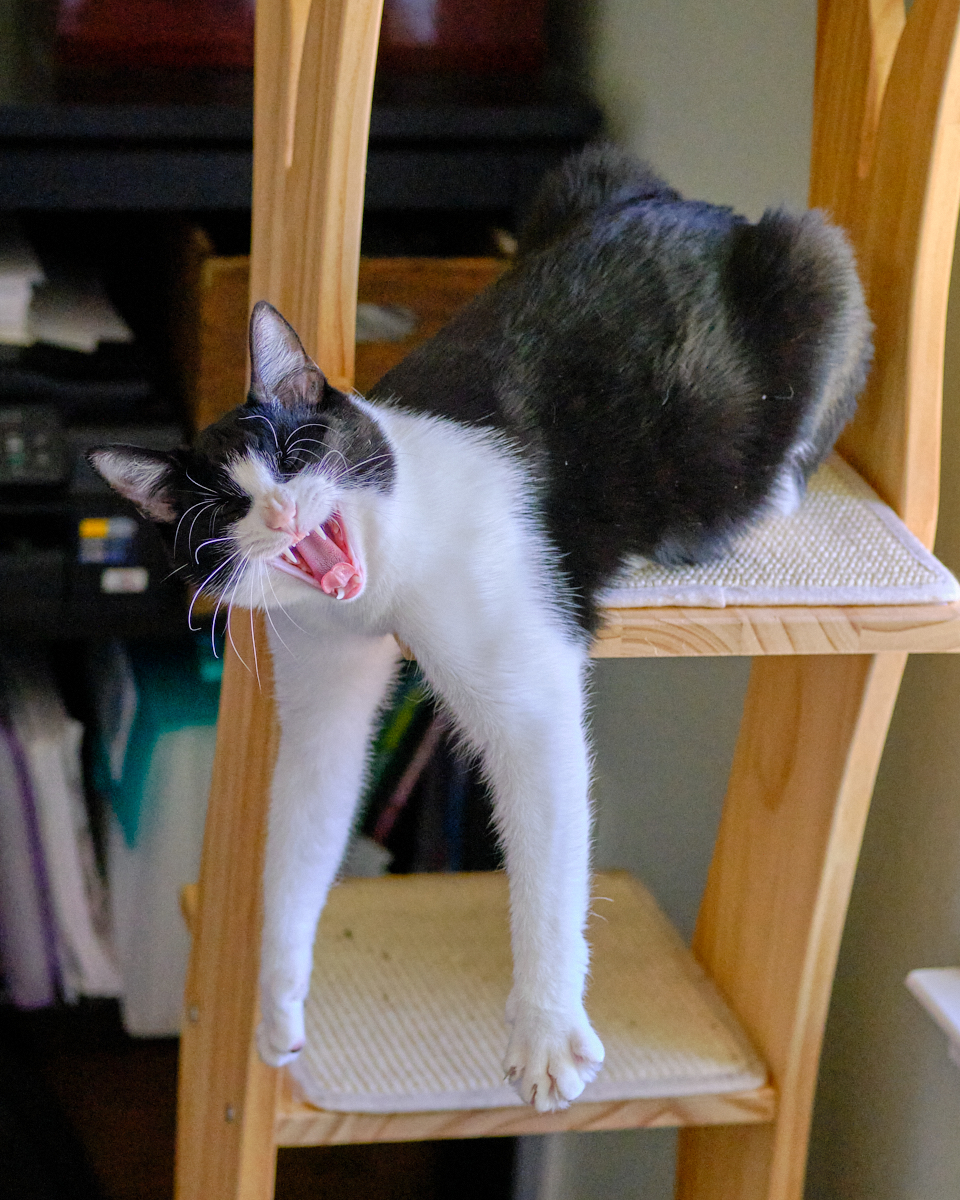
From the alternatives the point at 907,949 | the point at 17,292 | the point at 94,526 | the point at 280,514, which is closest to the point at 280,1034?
the point at 280,514

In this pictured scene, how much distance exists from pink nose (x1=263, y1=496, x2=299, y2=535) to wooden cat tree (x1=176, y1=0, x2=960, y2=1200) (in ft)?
0.41

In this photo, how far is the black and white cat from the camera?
58 centimetres

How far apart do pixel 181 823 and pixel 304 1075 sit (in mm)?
535

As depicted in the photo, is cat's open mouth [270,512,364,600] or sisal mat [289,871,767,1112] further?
sisal mat [289,871,767,1112]

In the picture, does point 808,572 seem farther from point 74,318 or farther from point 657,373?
point 74,318

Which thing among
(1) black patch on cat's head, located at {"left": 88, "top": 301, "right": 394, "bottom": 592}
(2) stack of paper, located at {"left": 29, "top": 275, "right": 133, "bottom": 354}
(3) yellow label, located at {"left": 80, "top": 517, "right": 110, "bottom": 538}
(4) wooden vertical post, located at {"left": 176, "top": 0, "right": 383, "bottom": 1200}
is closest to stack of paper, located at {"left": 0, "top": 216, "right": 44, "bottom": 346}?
(2) stack of paper, located at {"left": 29, "top": 275, "right": 133, "bottom": 354}

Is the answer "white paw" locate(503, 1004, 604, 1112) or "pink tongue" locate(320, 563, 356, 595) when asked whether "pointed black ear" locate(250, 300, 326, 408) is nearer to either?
"pink tongue" locate(320, 563, 356, 595)

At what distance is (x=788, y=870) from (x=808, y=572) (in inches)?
10.7

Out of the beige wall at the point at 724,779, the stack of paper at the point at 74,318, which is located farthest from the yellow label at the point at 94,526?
the beige wall at the point at 724,779

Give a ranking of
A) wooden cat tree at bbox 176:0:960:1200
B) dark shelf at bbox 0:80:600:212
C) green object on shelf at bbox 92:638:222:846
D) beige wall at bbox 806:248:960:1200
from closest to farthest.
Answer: wooden cat tree at bbox 176:0:960:1200
beige wall at bbox 806:248:960:1200
dark shelf at bbox 0:80:600:212
green object on shelf at bbox 92:638:222:846

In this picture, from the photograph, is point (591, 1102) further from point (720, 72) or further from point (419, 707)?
point (720, 72)

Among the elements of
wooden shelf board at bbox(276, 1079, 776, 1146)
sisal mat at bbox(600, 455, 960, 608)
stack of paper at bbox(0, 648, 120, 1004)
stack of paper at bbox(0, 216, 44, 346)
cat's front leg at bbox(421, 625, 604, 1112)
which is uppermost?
stack of paper at bbox(0, 216, 44, 346)

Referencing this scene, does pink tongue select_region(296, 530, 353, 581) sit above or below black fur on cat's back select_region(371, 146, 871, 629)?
below

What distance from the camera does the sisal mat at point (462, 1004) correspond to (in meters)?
0.83
